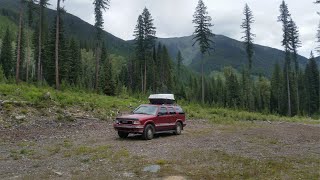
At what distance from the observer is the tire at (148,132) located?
737 inches

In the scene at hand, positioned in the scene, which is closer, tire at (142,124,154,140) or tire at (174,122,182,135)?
tire at (142,124,154,140)

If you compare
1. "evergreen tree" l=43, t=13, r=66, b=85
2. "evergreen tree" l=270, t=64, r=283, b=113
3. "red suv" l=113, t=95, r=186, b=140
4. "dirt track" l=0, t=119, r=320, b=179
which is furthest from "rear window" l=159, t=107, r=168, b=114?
"evergreen tree" l=270, t=64, r=283, b=113

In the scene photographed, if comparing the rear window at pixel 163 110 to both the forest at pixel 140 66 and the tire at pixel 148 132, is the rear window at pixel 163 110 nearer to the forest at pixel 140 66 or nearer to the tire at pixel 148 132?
the tire at pixel 148 132

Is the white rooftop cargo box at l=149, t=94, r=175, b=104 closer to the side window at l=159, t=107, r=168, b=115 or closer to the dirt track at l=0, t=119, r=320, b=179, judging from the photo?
the side window at l=159, t=107, r=168, b=115

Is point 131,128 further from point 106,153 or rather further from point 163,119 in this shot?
point 106,153

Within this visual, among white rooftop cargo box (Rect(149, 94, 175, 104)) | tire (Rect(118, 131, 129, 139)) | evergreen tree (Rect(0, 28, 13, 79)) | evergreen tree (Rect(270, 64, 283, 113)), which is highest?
evergreen tree (Rect(0, 28, 13, 79))

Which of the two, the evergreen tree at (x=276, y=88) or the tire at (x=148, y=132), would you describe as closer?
the tire at (x=148, y=132)

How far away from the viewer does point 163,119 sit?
20.5m

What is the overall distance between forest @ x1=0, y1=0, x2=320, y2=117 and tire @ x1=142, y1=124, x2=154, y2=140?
62.4ft

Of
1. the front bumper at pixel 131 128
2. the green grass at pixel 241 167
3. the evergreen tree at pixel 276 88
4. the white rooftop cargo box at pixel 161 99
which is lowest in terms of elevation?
the green grass at pixel 241 167

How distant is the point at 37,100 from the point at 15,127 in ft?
15.8

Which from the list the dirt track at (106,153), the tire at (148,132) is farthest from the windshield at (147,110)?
the dirt track at (106,153)

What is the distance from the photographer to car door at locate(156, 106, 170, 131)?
20078 mm

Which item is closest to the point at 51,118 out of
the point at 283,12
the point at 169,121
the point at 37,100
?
the point at 37,100
